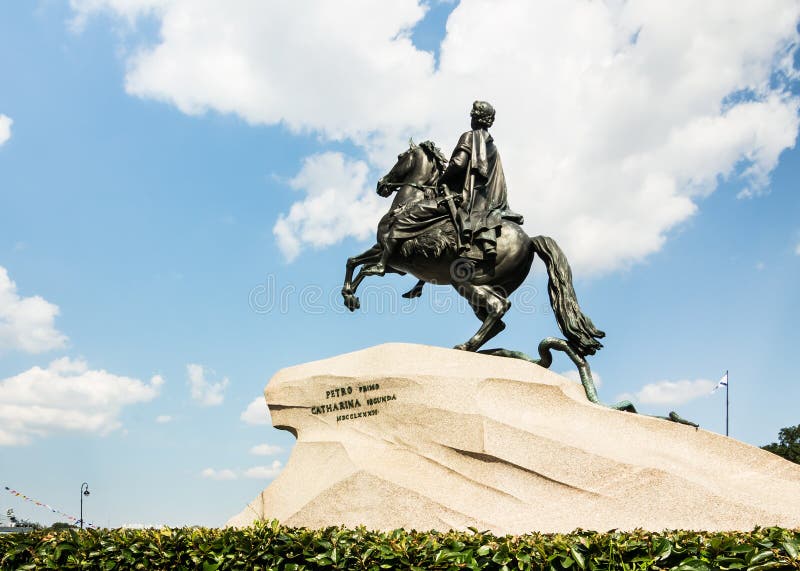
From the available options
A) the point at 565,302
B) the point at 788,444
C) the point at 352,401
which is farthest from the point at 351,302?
the point at 788,444

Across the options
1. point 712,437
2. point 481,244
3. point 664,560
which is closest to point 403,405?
point 481,244

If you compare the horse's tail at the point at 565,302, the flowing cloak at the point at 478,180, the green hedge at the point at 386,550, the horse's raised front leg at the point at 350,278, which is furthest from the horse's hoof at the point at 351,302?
the green hedge at the point at 386,550

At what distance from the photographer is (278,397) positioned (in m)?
9.92

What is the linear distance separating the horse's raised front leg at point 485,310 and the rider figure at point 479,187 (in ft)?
1.53

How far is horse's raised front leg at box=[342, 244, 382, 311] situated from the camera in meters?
11.4

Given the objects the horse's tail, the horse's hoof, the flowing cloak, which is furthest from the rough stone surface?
the flowing cloak

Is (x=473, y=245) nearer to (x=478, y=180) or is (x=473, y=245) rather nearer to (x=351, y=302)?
(x=478, y=180)

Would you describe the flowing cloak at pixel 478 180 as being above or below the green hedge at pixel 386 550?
above

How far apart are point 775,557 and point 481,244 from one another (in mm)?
6397

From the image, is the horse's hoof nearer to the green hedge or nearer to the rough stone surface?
the rough stone surface

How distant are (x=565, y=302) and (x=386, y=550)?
19.0 feet

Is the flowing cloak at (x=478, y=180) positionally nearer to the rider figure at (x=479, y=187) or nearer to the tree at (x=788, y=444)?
the rider figure at (x=479, y=187)

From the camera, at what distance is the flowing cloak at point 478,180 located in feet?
35.3

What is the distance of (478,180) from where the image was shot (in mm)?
11102
